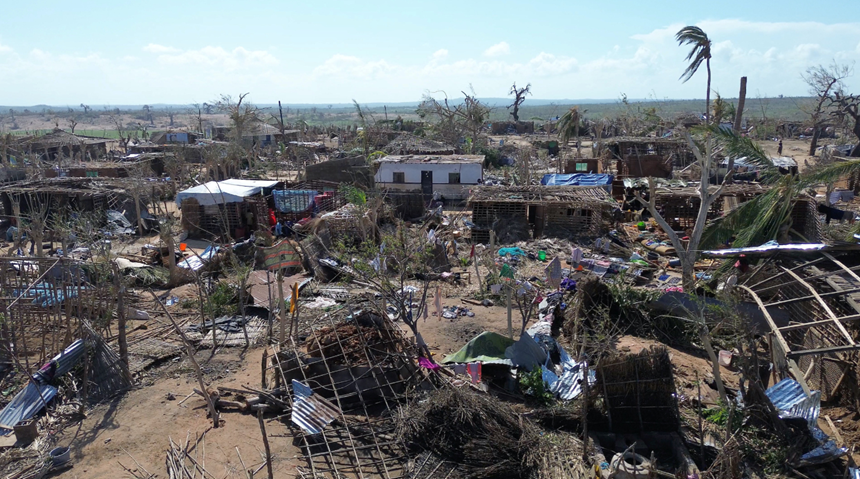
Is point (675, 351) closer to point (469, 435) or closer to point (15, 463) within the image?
point (469, 435)

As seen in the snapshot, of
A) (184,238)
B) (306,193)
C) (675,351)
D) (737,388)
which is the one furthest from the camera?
(306,193)

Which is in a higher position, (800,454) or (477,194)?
(477,194)

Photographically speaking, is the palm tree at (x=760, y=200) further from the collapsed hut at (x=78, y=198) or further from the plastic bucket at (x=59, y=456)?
the collapsed hut at (x=78, y=198)

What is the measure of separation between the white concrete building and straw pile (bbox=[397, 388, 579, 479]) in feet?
54.4

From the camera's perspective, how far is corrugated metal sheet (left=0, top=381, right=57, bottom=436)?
8241mm

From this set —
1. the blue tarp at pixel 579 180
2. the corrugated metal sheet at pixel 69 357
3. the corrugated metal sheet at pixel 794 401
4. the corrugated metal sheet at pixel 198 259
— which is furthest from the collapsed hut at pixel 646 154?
the corrugated metal sheet at pixel 69 357

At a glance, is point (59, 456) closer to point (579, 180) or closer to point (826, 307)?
point (826, 307)

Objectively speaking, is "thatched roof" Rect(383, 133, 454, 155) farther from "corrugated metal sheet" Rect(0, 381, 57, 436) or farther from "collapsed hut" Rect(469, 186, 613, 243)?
"corrugated metal sheet" Rect(0, 381, 57, 436)

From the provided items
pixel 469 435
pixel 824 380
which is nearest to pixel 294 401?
pixel 469 435

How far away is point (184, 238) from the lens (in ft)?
62.2

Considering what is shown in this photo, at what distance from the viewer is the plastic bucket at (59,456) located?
7352 mm

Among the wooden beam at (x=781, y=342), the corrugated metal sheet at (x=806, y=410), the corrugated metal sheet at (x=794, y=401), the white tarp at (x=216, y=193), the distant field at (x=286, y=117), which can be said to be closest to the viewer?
the wooden beam at (x=781, y=342)

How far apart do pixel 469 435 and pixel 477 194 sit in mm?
12588

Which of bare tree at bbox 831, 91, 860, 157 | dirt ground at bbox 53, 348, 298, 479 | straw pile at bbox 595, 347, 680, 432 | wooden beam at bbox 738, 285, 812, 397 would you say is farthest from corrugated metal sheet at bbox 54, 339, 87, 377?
bare tree at bbox 831, 91, 860, 157
